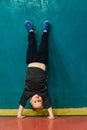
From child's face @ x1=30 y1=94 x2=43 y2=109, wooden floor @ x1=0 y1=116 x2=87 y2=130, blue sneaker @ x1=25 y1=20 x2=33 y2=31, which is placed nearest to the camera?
wooden floor @ x1=0 y1=116 x2=87 y2=130

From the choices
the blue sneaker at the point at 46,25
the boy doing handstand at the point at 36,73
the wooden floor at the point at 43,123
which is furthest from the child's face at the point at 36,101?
the blue sneaker at the point at 46,25

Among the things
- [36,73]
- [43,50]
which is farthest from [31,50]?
[36,73]

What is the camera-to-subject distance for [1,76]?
→ 3566 mm

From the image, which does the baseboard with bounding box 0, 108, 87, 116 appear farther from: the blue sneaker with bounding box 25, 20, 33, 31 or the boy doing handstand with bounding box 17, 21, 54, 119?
the blue sneaker with bounding box 25, 20, 33, 31

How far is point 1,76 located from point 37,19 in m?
0.68

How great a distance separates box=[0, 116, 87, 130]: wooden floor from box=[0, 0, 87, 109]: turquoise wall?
0.71ft

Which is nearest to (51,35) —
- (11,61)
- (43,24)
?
(43,24)

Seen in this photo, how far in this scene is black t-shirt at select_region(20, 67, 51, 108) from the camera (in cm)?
336

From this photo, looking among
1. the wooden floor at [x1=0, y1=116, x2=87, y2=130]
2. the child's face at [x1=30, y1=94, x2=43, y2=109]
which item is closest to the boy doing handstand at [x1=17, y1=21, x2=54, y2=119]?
the child's face at [x1=30, y1=94, x2=43, y2=109]

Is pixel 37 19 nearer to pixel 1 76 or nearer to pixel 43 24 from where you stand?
pixel 43 24

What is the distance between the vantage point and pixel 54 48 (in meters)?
3.48

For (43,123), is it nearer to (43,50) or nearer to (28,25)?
(43,50)

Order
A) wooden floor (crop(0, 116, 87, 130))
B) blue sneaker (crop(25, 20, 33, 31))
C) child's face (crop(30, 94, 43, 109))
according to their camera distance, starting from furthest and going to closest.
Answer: blue sneaker (crop(25, 20, 33, 31))
child's face (crop(30, 94, 43, 109))
wooden floor (crop(0, 116, 87, 130))

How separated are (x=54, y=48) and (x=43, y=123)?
760 mm
